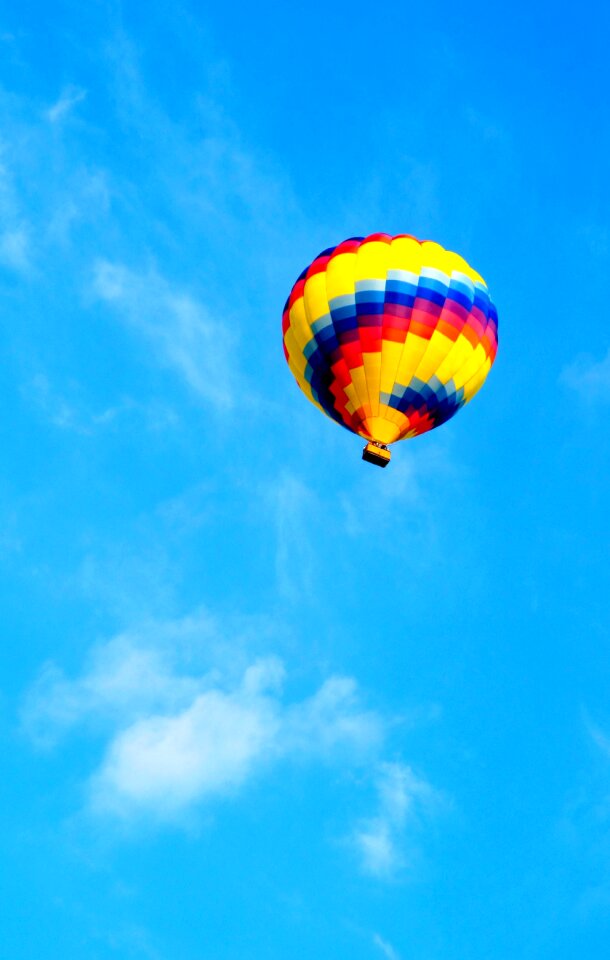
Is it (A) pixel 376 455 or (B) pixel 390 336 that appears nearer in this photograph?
(B) pixel 390 336

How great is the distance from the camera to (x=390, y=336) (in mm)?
41594

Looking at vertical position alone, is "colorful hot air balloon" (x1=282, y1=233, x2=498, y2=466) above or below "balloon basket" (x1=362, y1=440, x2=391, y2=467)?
above

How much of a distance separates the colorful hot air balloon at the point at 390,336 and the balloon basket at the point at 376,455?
0.10 ft

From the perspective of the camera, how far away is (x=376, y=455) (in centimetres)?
4188

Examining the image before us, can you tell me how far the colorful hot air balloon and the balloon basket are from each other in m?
0.03

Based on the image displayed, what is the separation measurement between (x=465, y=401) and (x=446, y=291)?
3.61 m

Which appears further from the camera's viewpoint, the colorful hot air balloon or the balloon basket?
the balloon basket

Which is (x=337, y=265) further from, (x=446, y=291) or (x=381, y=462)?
(x=381, y=462)

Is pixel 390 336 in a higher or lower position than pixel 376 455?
higher

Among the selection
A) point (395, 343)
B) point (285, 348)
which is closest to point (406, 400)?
point (395, 343)

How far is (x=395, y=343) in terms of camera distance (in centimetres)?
4156

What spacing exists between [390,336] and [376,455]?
11.8ft

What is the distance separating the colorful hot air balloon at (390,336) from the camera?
4169 cm

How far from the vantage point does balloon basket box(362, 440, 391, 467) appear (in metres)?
41.9
